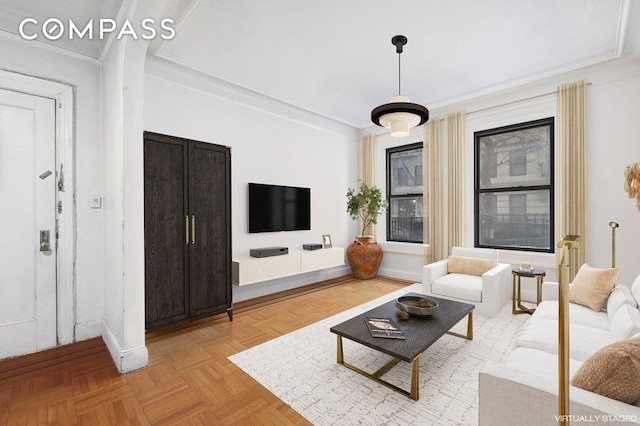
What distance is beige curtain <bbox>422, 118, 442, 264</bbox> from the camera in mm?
5133

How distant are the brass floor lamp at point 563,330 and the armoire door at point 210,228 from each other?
3.11 metres

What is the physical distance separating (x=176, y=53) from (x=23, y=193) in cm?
205

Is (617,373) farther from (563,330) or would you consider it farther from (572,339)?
(572,339)

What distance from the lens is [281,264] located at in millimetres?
4277

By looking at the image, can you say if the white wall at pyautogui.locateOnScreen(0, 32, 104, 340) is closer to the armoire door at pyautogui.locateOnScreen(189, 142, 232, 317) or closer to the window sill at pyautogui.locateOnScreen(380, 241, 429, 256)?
A: the armoire door at pyautogui.locateOnScreen(189, 142, 232, 317)

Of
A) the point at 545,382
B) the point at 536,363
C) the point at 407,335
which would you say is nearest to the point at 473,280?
the point at 407,335

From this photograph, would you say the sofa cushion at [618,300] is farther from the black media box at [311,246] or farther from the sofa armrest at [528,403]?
the black media box at [311,246]

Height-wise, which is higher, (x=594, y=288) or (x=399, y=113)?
(x=399, y=113)

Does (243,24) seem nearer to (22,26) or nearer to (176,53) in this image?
(176,53)

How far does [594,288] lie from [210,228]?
12.2ft

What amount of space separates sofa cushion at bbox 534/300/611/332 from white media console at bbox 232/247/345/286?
116 inches

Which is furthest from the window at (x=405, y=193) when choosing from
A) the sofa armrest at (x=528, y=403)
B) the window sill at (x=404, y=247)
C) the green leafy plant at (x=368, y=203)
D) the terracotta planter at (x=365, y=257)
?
the sofa armrest at (x=528, y=403)

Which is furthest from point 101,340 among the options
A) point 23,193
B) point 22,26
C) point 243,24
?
point 243,24

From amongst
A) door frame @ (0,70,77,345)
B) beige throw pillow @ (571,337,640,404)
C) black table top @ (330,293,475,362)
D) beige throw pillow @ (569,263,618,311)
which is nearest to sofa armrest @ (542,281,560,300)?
beige throw pillow @ (569,263,618,311)
